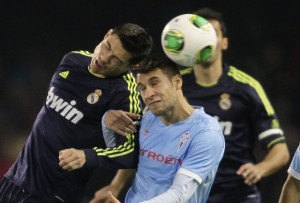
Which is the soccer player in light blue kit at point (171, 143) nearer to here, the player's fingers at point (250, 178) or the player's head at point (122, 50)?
the player's head at point (122, 50)

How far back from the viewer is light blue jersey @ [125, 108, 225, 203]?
3561 mm

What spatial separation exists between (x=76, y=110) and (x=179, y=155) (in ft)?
2.28

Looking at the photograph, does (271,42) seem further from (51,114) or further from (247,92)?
(51,114)

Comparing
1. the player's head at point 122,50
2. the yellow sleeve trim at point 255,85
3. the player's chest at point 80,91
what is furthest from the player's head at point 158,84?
the yellow sleeve trim at point 255,85

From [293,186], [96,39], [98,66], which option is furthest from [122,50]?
[96,39]

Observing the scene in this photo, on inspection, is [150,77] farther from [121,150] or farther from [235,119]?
[235,119]

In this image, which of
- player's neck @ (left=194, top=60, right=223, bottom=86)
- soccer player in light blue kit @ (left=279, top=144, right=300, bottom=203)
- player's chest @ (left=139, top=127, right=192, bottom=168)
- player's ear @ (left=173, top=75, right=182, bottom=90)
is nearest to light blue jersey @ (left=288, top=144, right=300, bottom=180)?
soccer player in light blue kit @ (left=279, top=144, right=300, bottom=203)

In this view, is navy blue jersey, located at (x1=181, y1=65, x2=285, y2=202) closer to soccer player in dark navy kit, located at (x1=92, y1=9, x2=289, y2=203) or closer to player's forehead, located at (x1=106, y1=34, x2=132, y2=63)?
soccer player in dark navy kit, located at (x1=92, y1=9, x2=289, y2=203)

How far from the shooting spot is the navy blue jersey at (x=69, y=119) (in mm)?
4023

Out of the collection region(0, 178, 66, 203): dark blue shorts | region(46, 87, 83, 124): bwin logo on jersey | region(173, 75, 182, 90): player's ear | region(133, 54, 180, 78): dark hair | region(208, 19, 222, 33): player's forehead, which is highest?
region(208, 19, 222, 33): player's forehead

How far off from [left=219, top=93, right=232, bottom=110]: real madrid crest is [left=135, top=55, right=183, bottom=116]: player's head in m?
1.19

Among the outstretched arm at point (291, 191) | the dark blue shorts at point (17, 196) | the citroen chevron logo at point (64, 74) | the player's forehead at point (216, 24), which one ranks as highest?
the player's forehead at point (216, 24)

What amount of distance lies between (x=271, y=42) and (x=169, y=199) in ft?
10.3

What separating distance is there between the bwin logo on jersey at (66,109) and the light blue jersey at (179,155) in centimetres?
44
